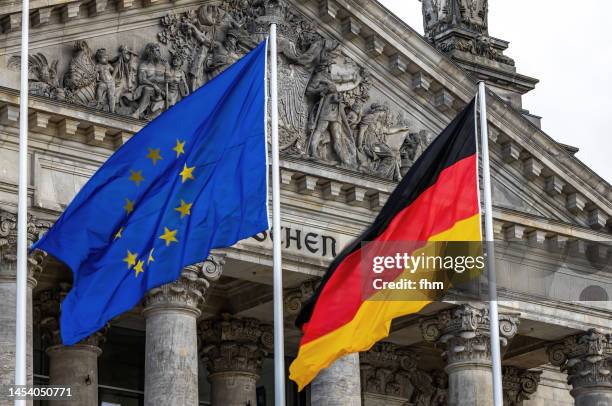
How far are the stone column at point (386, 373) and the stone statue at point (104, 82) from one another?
11.2 metres

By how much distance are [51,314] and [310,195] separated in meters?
6.26

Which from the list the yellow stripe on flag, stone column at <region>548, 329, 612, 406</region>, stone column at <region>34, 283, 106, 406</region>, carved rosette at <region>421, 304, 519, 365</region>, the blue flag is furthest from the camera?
stone column at <region>548, 329, 612, 406</region>

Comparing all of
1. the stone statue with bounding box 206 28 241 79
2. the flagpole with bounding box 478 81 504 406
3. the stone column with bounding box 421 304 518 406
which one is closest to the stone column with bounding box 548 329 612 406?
the stone column with bounding box 421 304 518 406

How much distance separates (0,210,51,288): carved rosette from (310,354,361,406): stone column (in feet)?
23.1

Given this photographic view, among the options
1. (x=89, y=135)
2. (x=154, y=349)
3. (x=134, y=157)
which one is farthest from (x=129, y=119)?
(x=134, y=157)

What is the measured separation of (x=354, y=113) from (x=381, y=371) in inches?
310

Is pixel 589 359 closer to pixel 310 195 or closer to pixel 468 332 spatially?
pixel 468 332

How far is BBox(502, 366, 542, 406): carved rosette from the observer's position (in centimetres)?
4988

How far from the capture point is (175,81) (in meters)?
40.9

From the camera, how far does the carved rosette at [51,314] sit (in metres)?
42.5

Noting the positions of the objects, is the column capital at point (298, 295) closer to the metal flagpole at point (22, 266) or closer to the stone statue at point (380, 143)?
the stone statue at point (380, 143)

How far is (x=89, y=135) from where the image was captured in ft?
128

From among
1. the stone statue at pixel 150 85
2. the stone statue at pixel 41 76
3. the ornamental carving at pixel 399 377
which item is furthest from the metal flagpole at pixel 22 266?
the ornamental carving at pixel 399 377

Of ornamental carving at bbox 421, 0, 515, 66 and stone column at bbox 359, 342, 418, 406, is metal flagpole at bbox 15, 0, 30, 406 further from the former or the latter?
ornamental carving at bbox 421, 0, 515, 66
